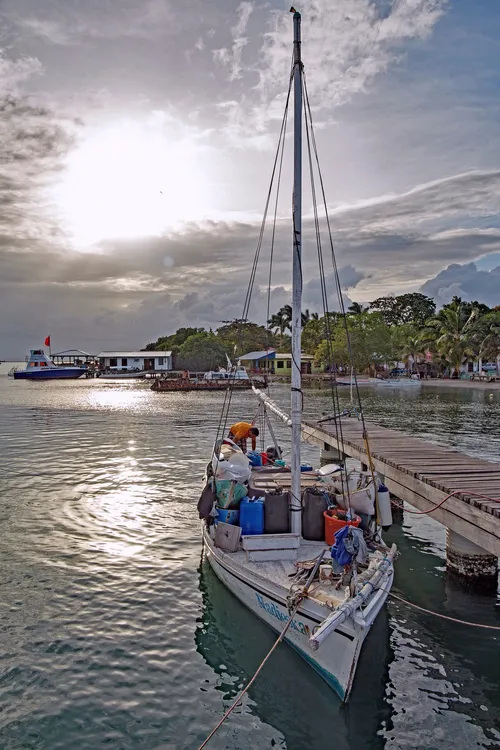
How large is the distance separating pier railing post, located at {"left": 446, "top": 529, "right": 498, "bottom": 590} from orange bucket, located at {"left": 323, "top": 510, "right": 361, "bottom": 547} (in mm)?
3387

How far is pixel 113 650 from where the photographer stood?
10656mm

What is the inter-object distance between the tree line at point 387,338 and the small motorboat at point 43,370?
26.9 m

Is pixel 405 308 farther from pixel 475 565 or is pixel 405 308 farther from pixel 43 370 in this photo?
pixel 475 565

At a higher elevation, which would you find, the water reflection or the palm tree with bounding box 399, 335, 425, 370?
the palm tree with bounding box 399, 335, 425, 370

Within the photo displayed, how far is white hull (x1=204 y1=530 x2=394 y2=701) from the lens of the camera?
824 cm

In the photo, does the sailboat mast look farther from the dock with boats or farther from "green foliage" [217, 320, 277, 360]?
"green foliage" [217, 320, 277, 360]

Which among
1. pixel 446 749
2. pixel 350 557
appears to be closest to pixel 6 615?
pixel 350 557

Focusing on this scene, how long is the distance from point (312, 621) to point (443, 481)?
5893 millimetres

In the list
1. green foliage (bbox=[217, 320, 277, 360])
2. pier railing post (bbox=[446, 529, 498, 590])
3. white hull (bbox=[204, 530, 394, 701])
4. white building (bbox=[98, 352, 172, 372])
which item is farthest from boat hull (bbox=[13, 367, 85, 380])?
white hull (bbox=[204, 530, 394, 701])

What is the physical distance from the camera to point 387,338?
106 m

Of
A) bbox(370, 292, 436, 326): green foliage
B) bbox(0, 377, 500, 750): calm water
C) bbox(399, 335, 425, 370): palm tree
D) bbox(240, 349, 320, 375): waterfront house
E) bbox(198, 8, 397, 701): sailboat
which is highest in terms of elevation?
bbox(370, 292, 436, 326): green foliage

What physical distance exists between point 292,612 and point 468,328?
92584 millimetres

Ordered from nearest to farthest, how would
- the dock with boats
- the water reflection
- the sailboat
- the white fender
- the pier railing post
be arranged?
the water reflection
the sailboat
the dock with boats
the white fender
the pier railing post

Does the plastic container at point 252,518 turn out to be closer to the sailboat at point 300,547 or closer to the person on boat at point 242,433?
the sailboat at point 300,547
